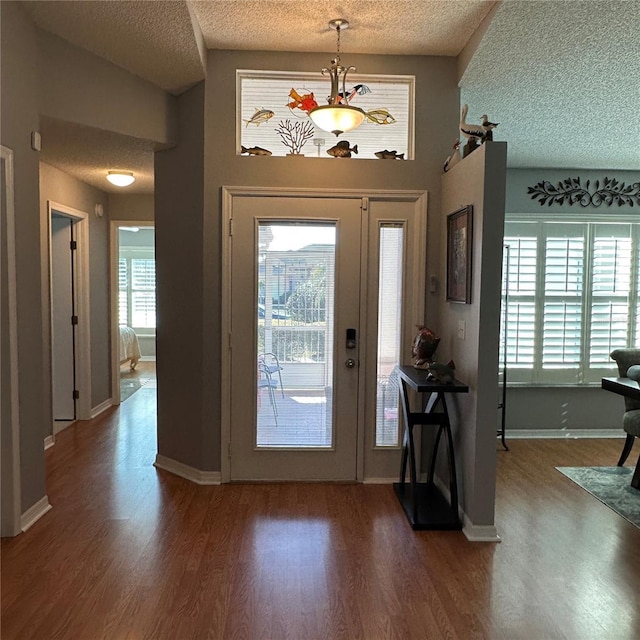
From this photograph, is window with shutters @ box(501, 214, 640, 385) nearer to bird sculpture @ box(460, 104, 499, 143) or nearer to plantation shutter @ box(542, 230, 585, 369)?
plantation shutter @ box(542, 230, 585, 369)

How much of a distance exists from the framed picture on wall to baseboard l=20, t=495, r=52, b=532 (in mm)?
2798

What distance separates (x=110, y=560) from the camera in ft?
8.80

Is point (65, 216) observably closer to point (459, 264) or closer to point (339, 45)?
point (339, 45)

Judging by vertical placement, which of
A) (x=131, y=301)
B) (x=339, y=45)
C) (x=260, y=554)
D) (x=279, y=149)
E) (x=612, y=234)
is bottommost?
(x=260, y=554)

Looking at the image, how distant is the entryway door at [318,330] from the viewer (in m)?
3.65

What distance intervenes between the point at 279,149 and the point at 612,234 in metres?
3.37

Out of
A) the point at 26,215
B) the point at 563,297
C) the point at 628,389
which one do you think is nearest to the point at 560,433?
the point at 563,297

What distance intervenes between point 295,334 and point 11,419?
1777 millimetres

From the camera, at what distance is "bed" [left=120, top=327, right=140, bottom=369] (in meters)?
8.25

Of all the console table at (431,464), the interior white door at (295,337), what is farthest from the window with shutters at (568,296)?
the interior white door at (295,337)

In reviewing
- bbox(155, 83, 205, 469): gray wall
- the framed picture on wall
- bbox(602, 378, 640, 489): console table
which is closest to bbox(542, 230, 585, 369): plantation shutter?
bbox(602, 378, 640, 489): console table

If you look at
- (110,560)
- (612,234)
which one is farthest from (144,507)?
(612,234)

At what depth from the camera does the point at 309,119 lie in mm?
3697

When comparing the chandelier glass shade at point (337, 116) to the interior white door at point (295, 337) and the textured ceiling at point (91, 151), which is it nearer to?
the interior white door at point (295, 337)
